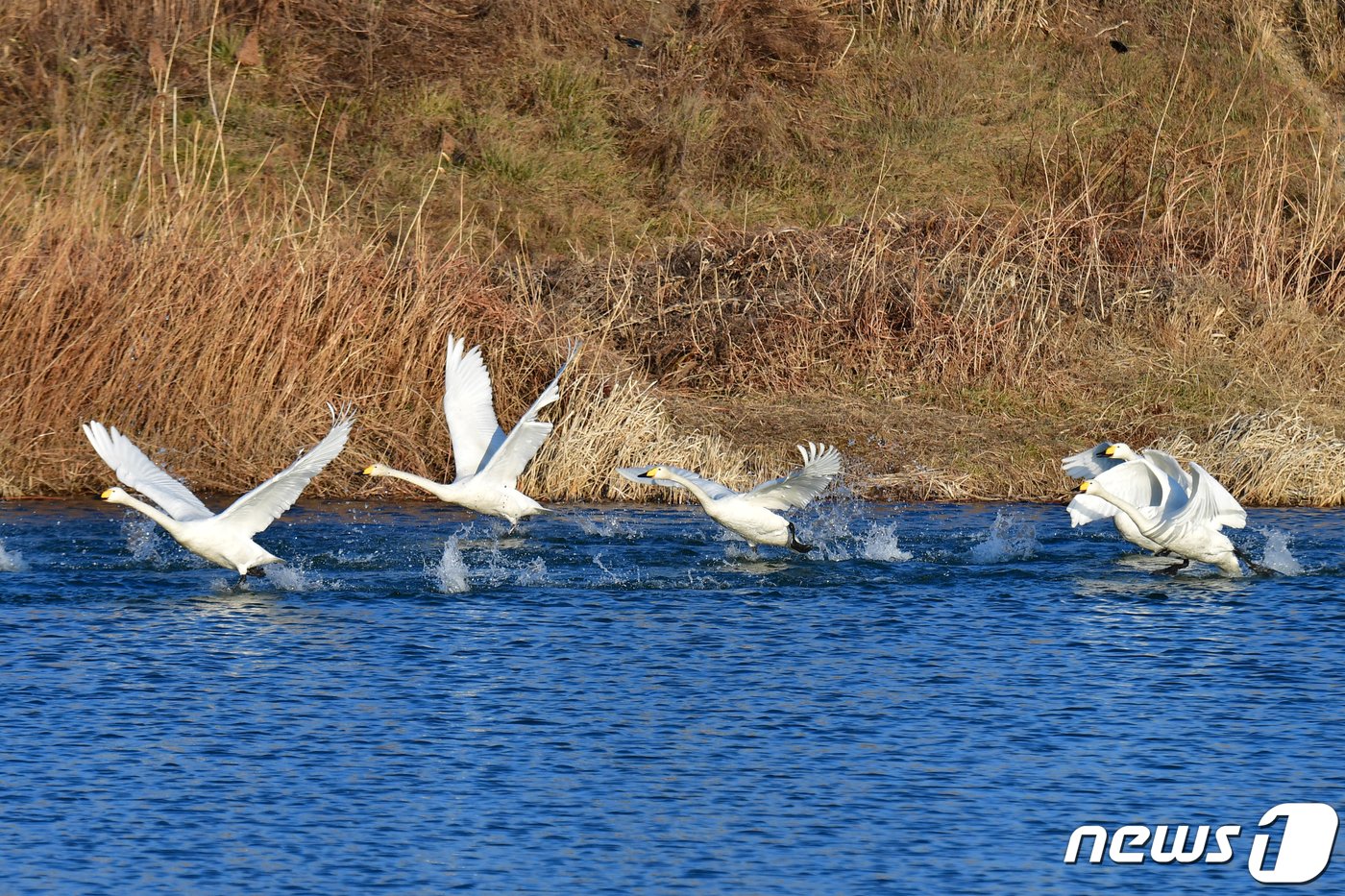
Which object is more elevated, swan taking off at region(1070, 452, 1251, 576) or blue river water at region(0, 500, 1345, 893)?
swan taking off at region(1070, 452, 1251, 576)

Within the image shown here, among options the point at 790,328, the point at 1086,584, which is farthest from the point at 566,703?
the point at 790,328

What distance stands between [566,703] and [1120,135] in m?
19.6

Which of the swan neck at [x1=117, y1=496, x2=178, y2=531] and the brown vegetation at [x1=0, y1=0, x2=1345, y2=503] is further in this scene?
the brown vegetation at [x1=0, y1=0, x2=1345, y2=503]

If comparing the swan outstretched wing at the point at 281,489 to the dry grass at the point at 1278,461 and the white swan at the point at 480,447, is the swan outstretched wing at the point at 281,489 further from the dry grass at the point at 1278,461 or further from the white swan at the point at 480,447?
the dry grass at the point at 1278,461

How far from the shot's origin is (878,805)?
796 cm

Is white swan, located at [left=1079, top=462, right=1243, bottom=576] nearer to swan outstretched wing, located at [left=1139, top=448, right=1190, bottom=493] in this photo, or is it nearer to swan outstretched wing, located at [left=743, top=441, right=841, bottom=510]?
swan outstretched wing, located at [left=1139, top=448, right=1190, bottom=493]

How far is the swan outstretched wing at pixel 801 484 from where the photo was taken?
12.2 metres

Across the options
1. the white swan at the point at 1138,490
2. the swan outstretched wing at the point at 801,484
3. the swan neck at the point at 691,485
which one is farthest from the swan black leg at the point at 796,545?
the white swan at the point at 1138,490

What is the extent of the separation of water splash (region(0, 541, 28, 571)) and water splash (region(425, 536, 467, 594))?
262cm

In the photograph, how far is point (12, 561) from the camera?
41.5 feet

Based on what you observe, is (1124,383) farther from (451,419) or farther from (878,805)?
(878,805)

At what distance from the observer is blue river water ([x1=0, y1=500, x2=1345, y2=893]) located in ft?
24.1

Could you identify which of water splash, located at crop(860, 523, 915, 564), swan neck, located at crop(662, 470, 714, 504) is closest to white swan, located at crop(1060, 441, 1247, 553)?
water splash, located at crop(860, 523, 915, 564)

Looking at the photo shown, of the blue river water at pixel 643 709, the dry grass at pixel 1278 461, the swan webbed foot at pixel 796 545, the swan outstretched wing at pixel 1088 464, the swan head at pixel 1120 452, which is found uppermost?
the swan head at pixel 1120 452
